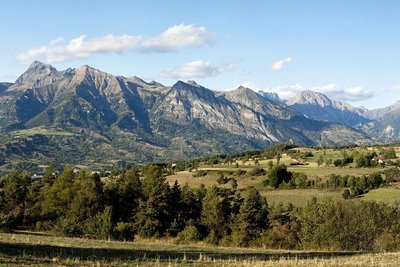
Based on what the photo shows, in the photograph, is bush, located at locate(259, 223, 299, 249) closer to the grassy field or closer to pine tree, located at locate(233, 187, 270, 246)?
pine tree, located at locate(233, 187, 270, 246)

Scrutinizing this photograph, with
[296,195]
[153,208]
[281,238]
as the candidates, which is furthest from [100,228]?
[296,195]

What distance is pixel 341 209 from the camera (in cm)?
8425

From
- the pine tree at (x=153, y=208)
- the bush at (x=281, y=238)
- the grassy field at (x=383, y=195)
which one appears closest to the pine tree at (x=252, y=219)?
the bush at (x=281, y=238)

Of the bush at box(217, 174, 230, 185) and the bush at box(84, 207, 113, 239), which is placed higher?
the bush at box(84, 207, 113, 239)

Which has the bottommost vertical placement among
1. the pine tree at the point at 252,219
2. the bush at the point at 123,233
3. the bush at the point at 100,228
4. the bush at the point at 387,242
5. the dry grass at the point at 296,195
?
the dry grass at the point at 296,195

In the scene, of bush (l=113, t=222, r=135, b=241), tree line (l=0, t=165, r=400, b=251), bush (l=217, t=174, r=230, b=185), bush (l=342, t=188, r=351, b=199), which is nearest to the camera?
bush (l=113, t=222, r=135, b=241)

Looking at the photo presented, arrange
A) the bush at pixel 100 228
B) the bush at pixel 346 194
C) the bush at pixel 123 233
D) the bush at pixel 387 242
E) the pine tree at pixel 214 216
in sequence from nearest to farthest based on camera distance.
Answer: the bush at pixel 100 228 < the bush at pixel 123 233 < the bush at pixel 387 242 < the pine tree at pixel 214 216 < the bush at pixel 346 194

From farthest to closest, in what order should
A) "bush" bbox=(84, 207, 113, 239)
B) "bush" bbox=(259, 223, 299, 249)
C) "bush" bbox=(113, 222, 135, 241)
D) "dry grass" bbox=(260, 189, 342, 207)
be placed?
"dry grass" bbox=(260, 189, 342, 207) < "bush" bbox=(259, 223, 299, 249) < "bush" bbox=(113, 222, 135, 241) < "bush" bbox=(84, 207, 113, 239)

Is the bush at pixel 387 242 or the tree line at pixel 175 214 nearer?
the bush at pixel 387 242

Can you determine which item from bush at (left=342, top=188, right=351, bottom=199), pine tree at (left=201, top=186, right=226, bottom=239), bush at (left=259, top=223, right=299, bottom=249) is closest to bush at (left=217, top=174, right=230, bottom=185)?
bush at (left=342, top=188, right=351, bottom=199)

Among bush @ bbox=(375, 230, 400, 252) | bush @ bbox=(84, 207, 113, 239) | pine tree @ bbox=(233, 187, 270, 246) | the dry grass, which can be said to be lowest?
the dry grass

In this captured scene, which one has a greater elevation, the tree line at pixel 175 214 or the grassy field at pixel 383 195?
the tree line at pixel 175 214

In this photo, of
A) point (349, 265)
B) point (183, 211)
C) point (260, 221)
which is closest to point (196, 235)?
point (183, 211)

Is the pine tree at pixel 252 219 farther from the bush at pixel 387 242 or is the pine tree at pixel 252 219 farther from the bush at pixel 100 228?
the bush at pixel 100 228
